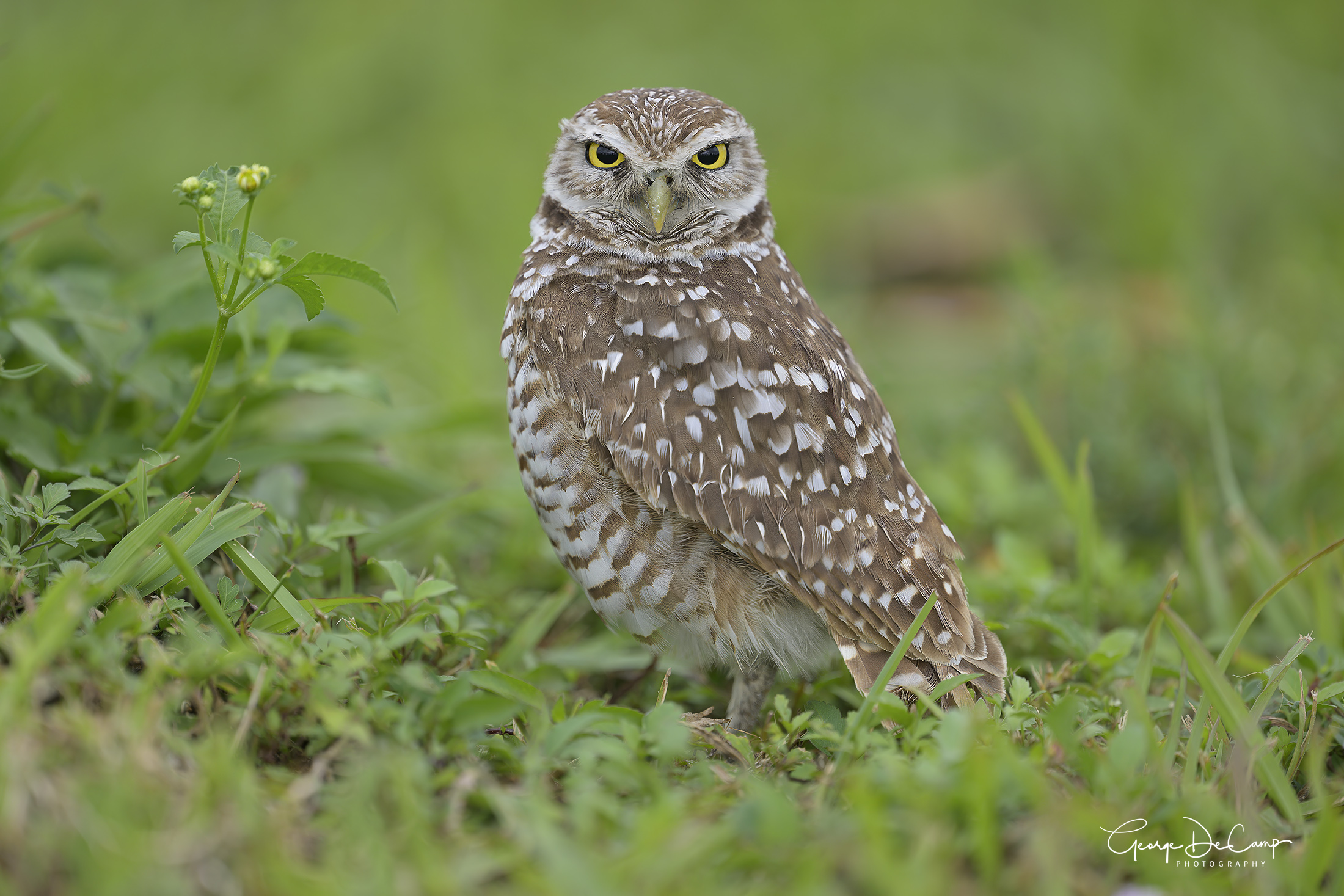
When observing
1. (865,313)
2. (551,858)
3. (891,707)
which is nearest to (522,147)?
(865,313)

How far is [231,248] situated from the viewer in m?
2.30

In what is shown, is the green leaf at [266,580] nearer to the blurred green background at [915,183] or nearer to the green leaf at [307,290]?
the green leaf at [307,290]

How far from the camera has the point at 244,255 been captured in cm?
231

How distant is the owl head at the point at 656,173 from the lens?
121 inches

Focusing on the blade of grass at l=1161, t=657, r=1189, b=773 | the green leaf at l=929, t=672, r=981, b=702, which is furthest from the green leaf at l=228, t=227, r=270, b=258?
the blade of grass at l=1161, t=657, r=1189, b=773

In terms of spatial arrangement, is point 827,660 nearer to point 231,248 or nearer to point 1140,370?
point 231,248

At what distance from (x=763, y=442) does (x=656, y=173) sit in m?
Result: 0.88

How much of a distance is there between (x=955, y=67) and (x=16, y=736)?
8677mm

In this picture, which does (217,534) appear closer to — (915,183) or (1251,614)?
(1251,614)

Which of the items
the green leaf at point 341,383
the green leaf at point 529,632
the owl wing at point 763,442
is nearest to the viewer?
the owl wing at point 763,442

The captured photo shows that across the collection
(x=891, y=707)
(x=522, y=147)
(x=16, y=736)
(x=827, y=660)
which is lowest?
(x=827, y=660)

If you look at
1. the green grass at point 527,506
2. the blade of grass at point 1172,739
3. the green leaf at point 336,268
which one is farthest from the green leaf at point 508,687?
the blade of grass at point 1172,739

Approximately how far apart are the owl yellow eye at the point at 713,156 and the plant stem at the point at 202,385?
1.36 metres
